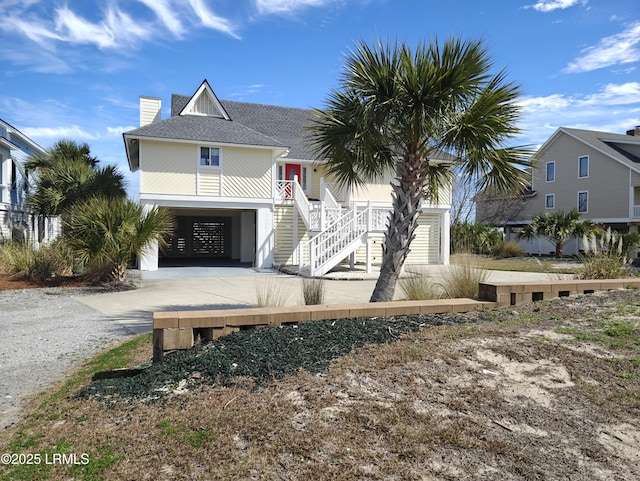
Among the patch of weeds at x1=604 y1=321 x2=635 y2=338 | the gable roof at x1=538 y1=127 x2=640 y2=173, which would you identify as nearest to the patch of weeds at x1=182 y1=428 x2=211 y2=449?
the patch of weeds at x1=604 y1=321 x2=635 y2=338

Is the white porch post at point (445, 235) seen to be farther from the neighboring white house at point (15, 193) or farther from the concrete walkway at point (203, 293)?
the neighboring white house at point (15, 193)

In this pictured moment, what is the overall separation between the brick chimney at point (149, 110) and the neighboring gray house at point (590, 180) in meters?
24.6

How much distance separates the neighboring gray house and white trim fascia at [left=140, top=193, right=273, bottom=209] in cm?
2129

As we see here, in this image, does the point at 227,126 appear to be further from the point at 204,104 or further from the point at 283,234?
the point at 283,234

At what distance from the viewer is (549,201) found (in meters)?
37.8

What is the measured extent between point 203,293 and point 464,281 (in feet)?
22.3

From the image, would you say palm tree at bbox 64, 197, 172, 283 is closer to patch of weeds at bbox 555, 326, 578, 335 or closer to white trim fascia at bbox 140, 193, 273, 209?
white trim fascia at bbox 140, 193, 273, 209

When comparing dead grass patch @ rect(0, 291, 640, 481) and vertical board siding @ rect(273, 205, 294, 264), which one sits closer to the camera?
dead grass patch @ rect(0, 291, 640, 481)

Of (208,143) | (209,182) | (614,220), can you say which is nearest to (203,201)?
(209,182)

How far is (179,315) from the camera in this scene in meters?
4.80

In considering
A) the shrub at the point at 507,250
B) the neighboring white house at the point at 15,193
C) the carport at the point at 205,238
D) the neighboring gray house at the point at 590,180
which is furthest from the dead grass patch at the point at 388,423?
the neighboring gray house at the point at 590,180

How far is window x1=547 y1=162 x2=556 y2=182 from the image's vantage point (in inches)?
1464

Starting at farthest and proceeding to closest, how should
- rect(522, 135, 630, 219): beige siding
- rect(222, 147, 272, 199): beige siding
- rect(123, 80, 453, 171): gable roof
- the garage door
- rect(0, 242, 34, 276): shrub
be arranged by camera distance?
rect(522, 135, 630, 219): beige siding → the garage door → rect(222, 147, 272, 199): beige siding → rect(123, 80, 453, 171): gable roof → rect(0, 242, 34, 276): shrub

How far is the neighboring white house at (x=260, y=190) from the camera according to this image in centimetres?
1767
